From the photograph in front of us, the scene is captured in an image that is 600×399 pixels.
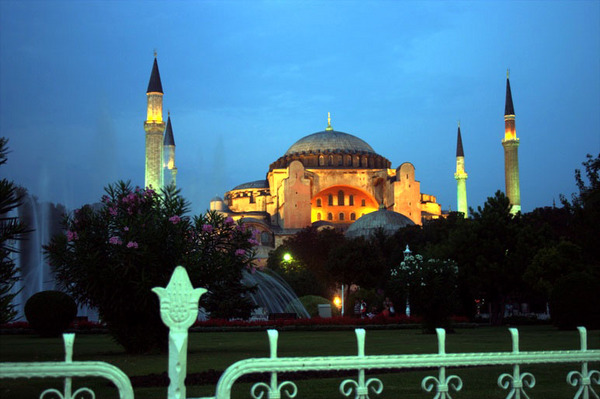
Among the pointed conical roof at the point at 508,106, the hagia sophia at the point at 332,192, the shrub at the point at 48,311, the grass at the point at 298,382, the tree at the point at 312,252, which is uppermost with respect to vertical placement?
the pointed conical roof at the point at 508,106

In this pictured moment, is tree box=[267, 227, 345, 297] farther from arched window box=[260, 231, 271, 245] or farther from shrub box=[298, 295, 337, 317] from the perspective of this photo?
shrub box=[298, 295, 337, 317]

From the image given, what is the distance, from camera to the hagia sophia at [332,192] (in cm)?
6286

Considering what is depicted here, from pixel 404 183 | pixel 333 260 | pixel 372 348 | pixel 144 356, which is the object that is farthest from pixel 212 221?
pixel 404 183

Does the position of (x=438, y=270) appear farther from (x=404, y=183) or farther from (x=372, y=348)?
(x=404, y=183)

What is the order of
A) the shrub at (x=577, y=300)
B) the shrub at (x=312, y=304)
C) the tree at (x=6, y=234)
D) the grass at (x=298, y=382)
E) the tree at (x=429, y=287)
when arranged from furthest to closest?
the shrub at (x=312, y=304), the shrub at (x=577, y=300), the tree at (x=429, y=287), the grass at (x=298, y=382), the tree at (x=6, y=234)

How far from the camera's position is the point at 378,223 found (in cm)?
5738

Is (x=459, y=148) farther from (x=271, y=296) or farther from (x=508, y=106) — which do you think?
(x=271, y=296)

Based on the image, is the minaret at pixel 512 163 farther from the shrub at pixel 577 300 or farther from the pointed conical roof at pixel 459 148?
the shrub at pixel 577 300

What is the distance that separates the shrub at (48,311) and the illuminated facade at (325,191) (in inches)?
1626

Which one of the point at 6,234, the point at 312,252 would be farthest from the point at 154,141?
the point at 6,234

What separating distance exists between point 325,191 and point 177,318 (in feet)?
217

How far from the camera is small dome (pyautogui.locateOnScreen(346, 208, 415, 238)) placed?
185 ft

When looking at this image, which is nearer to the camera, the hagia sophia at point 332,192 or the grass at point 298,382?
the grass at point 298,382

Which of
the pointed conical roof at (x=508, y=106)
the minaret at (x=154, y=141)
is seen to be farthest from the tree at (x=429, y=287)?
the pointed conical roof at (x=508, y=106)
